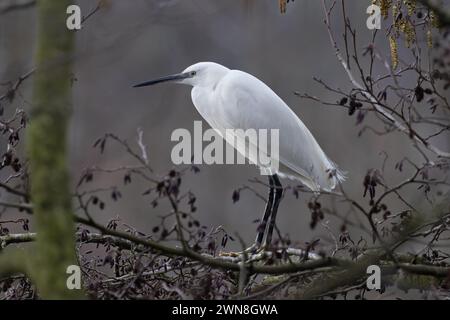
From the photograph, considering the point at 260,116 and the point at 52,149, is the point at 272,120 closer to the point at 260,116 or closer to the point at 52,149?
the point at 260,116

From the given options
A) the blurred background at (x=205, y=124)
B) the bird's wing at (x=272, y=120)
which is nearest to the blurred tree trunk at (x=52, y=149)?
the bird's wing at (x=272, y=120)

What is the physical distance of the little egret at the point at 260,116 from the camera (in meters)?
3.97

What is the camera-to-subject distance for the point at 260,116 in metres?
3.98

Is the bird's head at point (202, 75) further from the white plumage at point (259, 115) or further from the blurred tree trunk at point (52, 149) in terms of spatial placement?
the blurred tree trunk at point (52, 149)

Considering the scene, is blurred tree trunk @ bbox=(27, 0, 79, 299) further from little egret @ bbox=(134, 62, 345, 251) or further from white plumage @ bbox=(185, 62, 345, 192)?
white plumage @ bbox=(185, 62, 345, 192)

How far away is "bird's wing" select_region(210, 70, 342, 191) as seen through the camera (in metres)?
3.97

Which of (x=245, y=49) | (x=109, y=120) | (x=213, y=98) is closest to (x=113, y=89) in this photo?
(x=109, y=120)

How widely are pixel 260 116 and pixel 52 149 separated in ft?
8.13

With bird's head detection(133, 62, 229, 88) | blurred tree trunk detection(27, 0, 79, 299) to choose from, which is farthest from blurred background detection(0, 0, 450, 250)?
blurred tree trunk detection(27, 0, 79, 299)

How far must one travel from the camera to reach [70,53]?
1.57 metres

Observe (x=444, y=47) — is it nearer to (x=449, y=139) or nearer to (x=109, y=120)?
(x=449, y=139)

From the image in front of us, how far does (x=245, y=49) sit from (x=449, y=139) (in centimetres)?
697

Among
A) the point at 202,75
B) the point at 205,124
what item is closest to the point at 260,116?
the point at 202,75

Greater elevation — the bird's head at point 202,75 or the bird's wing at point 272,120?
the bird's head at point 202,75
